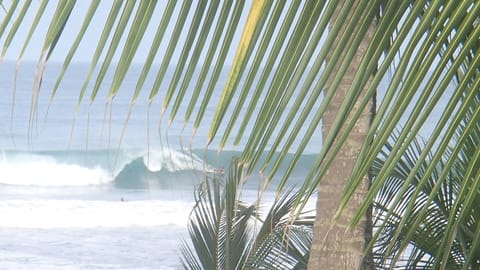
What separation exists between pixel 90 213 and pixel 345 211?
12814mm

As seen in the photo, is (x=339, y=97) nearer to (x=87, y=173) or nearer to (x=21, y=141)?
(x=87, y=173)

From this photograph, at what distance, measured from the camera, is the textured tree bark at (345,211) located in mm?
2166

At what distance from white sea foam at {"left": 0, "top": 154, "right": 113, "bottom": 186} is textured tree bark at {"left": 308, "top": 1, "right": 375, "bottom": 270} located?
1540cm

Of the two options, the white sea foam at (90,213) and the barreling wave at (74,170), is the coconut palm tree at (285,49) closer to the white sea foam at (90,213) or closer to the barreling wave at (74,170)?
the white sea foam at (90,213)

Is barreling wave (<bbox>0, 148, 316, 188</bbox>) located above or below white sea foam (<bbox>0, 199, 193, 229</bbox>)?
above

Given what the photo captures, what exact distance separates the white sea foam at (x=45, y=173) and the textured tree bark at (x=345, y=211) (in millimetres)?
15401

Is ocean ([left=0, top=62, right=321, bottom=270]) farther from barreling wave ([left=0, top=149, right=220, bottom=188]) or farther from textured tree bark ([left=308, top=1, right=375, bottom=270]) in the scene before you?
textured tree bark ([left=308, top=1, right=375, bottom=270])

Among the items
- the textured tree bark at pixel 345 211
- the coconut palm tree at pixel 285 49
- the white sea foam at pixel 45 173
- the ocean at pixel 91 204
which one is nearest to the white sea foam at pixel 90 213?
the ocean at pixel 91 204

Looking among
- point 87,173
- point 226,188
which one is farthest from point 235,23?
point 87,173

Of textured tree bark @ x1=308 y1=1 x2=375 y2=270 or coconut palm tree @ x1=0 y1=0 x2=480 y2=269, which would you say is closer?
coconut palm tree @ x1=0 y1=0 x2=480 y2=269

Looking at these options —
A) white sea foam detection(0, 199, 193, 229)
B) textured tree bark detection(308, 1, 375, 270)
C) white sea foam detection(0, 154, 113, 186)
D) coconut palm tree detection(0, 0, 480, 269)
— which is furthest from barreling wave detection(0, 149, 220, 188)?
coconut palm tree detection(0, 0, 480, 269)

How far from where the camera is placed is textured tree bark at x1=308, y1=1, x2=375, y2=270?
217cm

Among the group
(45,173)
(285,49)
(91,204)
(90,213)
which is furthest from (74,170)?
(285,49)

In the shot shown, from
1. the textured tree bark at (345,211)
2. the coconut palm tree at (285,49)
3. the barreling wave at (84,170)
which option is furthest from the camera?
the barreling wave at (84,170)
